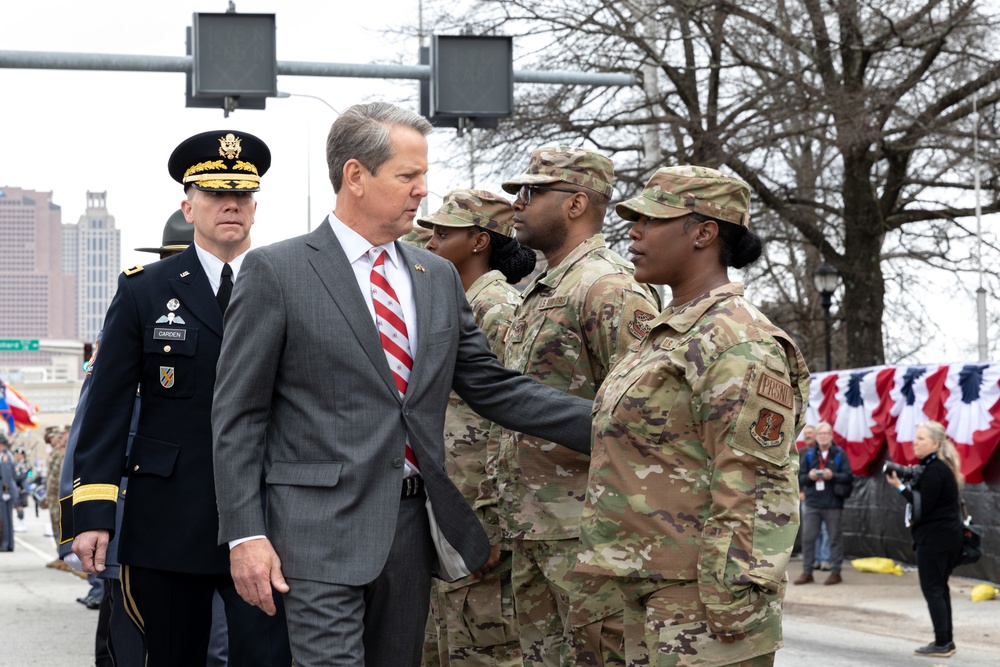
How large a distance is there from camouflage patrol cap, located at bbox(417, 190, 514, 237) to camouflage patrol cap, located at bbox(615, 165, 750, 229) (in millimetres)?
1986

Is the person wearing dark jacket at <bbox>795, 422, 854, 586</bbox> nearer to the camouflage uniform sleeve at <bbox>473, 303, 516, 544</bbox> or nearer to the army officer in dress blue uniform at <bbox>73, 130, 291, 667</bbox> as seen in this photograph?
the camouflage uniform sleeve at <bbox>473, 303, 516, 544</bbox>

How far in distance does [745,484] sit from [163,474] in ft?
5.86

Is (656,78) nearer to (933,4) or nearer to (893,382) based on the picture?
(933,4)

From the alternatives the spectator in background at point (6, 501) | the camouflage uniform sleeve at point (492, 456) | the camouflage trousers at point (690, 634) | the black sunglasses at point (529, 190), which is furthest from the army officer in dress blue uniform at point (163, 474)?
the spectator in background at point (6, 501)

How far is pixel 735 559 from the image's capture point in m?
3.52

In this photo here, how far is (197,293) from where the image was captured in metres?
4.53

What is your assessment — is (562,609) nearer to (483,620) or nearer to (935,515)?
(483,620)

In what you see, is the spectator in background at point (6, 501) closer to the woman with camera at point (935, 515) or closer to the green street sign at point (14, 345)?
the green street sign at point (14, 345)

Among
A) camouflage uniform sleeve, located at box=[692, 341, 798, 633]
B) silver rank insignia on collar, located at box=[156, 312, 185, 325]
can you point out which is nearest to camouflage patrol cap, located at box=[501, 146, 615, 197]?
silver rank insignia on collar, located at box=[156, 312, 185, 325]

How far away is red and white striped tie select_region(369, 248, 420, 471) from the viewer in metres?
3.77

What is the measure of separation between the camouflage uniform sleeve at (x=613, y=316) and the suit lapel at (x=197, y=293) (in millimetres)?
1184

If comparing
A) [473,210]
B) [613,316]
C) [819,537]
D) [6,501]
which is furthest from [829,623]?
[6,501]

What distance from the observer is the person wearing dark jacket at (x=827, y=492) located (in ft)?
53.7

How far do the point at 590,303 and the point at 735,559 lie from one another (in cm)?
129
